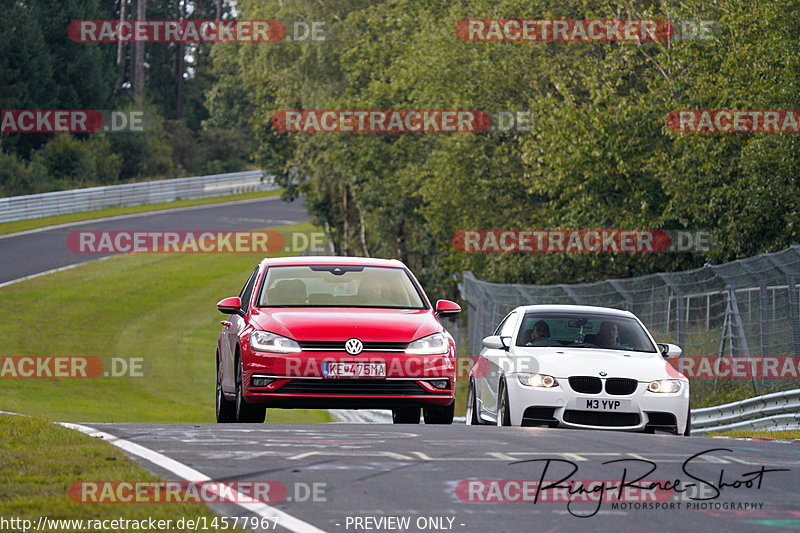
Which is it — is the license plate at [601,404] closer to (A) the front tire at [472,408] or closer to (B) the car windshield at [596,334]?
(B) the car windshield at [596,334]

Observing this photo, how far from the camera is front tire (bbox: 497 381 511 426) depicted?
1411 cm

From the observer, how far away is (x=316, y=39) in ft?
155

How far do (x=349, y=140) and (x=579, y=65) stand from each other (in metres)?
13.3

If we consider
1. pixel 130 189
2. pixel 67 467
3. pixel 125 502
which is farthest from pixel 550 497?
pixel 130 189

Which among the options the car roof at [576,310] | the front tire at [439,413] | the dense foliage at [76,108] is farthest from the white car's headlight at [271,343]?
the dense foliage at [76,108]

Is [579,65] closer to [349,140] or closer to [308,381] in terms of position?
[349,140]

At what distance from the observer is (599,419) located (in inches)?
Answer: 541

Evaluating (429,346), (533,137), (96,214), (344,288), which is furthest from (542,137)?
(96,214)

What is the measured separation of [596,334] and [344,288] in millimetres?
2768

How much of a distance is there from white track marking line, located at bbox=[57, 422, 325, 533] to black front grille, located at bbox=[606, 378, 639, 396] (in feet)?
16.4

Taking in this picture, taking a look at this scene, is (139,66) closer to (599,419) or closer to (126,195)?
(126,195)

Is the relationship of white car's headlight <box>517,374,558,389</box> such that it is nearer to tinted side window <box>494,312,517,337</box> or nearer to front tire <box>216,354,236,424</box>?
tinted side window <box>494,312,517,337</box>

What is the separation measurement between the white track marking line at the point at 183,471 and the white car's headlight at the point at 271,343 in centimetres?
181

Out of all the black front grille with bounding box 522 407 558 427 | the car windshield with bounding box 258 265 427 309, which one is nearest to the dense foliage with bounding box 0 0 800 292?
the car windshield with bounding box 258 265 427 309
